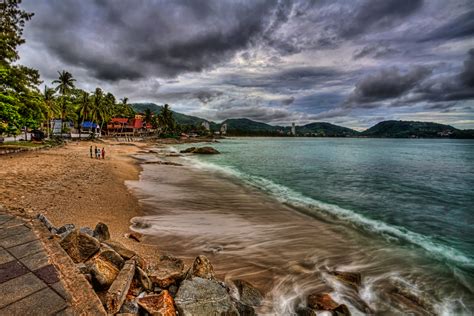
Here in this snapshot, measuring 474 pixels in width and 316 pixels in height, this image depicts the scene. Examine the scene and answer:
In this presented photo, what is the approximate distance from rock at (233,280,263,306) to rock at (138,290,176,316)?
1742 millimetres

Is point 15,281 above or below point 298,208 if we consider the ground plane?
above

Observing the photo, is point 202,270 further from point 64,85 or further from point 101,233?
point 64,85

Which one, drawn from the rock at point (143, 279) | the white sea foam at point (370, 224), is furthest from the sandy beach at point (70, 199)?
the white sea foam at point (370, 224)

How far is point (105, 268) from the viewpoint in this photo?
3.47 m

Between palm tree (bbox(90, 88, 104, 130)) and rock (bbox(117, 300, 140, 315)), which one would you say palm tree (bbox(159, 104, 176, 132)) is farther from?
rock (bbox(117, 300, 140, 315))

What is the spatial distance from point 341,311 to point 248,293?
71.6 inches

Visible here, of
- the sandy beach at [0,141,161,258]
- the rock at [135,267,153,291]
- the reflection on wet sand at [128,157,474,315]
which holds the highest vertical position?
the rock at [135,267,153,291]

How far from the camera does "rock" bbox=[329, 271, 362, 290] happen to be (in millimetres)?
5300

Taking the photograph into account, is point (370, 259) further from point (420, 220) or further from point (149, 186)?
point (149, 186)

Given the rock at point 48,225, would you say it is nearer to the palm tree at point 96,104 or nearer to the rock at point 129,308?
the rock at point 129,308

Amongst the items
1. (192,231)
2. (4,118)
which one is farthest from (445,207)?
(4,118)

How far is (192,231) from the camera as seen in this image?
301 inches

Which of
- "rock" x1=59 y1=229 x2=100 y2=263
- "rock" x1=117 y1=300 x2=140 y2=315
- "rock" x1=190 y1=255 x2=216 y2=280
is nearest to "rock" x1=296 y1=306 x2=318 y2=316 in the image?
"rock" x1=190 y1=255 x2=216 y2=280

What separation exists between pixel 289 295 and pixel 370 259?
11.0 ft
